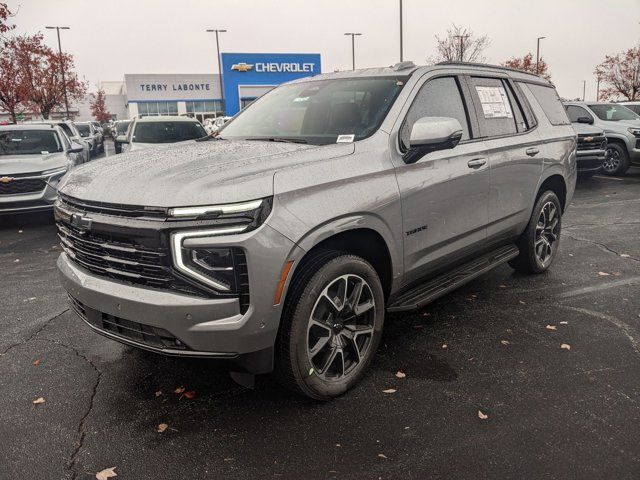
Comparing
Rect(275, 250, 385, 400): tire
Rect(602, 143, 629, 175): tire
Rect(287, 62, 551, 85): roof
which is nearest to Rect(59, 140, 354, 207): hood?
Rect(275, 250, 385, 400): tire

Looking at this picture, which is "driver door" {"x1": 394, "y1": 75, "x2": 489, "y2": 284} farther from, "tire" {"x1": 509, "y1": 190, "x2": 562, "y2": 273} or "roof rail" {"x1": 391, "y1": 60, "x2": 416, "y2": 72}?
"tire" {"x1": 509, "y1": 190, "x2": 562, "y2": 273}

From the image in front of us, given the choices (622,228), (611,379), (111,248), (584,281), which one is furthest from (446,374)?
(622,228)

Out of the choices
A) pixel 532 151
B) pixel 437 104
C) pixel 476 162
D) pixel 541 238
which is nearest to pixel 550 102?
pixel 532 151

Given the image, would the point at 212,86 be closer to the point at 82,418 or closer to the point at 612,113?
the point at 612,113

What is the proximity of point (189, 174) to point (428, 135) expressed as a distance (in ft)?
4.88

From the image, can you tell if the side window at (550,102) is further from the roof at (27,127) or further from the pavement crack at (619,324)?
the roof at (27,127)

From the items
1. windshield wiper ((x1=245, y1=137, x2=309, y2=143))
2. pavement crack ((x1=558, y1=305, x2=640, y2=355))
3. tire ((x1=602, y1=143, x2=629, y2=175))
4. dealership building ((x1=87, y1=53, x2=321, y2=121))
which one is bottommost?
pavement crack ((x1=558, y1=305, x2=640, y2=355))

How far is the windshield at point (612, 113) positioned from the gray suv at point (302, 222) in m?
10.8

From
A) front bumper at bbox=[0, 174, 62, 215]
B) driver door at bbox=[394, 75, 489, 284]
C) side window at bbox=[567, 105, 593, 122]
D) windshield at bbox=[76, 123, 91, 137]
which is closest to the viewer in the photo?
driver door at bbox=[394, 75, 489, 284]

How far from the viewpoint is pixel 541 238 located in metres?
5.32

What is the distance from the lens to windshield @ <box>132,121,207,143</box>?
12289 millimetres

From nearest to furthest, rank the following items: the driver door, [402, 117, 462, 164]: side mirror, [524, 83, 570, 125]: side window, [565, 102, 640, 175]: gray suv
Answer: [402, 117, 462, 164]: side mirror, the driver door, [524, 83, 570, 125]: side window, [565, 102, 640, 175]: gray suv

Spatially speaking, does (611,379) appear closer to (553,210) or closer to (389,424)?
(389,424)

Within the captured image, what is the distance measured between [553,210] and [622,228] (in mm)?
3041
